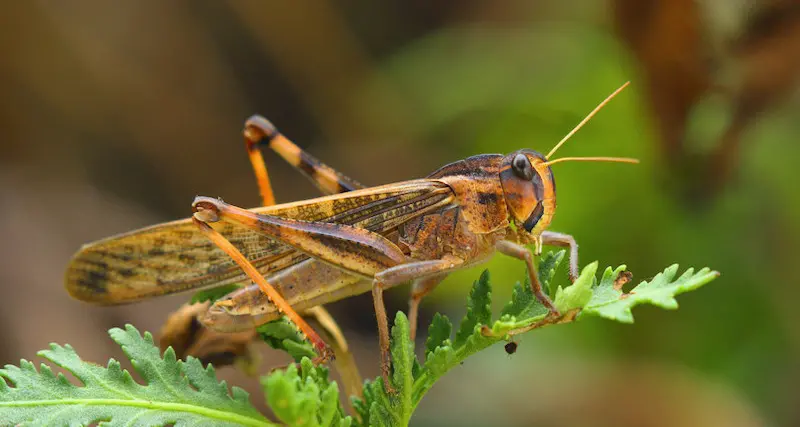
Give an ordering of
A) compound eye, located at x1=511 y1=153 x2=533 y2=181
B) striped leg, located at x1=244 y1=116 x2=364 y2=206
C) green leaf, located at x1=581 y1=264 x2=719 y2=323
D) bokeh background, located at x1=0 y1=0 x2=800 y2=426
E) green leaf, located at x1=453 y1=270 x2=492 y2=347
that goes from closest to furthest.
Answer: green leaf, located at x1=581 y1=264 x2=719 y2=323
green leaf, located at x1=453 y1=270 x2=492 y2=347
compound eye, located at x1=511 y1=153 x2=533 y2=181
striped leg, located at x1=244 y1=116 x2=364 y2=206
bokeh background, located at x1=0 y1=0 x2=800 y2=426

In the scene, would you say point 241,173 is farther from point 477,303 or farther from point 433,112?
point 477,303

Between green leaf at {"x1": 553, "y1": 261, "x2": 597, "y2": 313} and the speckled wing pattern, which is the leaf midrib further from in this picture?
the speckled wing pattern

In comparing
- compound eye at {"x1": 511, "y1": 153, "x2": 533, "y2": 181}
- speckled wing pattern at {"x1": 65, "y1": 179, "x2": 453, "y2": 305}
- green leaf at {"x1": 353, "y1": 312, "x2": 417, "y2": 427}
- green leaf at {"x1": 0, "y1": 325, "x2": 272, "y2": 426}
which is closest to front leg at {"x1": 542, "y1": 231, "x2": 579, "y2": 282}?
compound eye at {"x1": 511, "y1": 153, "x2": 533, "y2": 181}

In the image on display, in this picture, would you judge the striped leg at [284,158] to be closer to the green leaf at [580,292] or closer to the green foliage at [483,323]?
the green foliage at [483,323]

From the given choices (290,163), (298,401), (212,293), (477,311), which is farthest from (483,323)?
(290,163)

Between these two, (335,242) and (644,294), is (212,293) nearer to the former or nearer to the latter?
(335,242)

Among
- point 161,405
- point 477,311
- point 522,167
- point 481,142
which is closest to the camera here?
point 161,405
